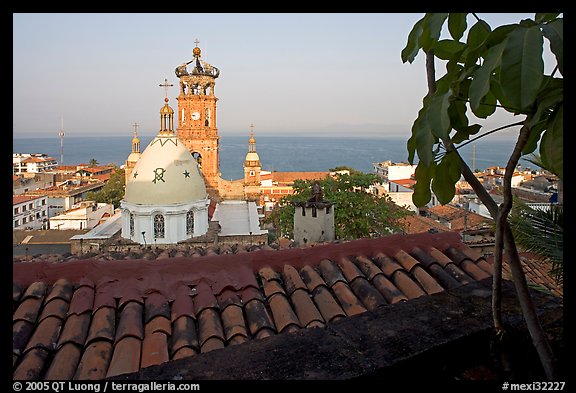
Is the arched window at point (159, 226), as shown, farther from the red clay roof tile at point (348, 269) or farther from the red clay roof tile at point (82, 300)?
the red clay roof tile at point (348, 269)

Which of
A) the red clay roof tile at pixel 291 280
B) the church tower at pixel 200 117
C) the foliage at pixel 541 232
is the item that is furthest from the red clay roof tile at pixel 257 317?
the church tower at pixel 200 117

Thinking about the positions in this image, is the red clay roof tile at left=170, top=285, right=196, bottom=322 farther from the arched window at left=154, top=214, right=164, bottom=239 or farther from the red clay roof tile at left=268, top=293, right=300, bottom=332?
the arched window at left=154, top=214, right=164, bottom=239

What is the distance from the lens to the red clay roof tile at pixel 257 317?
3154mm

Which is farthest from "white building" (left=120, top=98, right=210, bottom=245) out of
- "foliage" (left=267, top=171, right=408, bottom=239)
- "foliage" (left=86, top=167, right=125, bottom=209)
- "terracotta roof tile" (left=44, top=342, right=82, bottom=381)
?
"foliage" (left=86, top=167, right=125, bottom=209)

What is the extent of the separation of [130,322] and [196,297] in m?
0.56

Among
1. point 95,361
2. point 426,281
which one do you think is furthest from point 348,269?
point 95,361

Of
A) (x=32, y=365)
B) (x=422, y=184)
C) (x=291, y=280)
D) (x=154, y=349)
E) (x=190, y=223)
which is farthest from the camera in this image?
(x=190, y=223)

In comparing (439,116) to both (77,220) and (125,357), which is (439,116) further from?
(77,220)

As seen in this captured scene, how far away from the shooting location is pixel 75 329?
10.4 feet

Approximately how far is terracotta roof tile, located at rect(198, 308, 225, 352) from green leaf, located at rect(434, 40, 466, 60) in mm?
2174

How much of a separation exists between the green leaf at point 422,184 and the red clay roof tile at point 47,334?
2552 mm

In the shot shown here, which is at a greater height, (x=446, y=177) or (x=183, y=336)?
(x=446, y=177)
